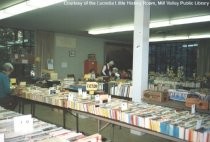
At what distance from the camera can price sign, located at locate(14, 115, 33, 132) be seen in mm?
2570

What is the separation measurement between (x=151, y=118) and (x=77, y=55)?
410 inches

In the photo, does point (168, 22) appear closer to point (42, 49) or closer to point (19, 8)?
point (19, 8)

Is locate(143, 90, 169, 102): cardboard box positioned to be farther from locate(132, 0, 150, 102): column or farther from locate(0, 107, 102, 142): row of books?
locate(0, 107, 102, 142): row of books

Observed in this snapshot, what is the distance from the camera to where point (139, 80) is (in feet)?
18.3

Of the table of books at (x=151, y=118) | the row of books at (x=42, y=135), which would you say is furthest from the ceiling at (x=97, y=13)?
the row of books at (x=42, y=135)

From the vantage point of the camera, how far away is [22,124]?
2604mm

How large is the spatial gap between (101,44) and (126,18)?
22.1 feet

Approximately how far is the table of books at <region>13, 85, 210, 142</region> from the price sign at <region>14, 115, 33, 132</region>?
1.50m

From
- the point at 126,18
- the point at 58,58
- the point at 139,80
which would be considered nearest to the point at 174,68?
the point at 58,58

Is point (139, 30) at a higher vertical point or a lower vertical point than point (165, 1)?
lower

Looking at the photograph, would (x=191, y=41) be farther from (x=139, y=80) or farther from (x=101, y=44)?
(x=139, y=80)

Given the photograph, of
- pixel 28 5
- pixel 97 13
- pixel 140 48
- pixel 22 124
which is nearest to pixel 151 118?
pixel 22 124

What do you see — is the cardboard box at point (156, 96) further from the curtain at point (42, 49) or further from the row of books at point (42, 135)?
the curtain at point (42, 49)

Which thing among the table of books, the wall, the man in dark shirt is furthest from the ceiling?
the wall
